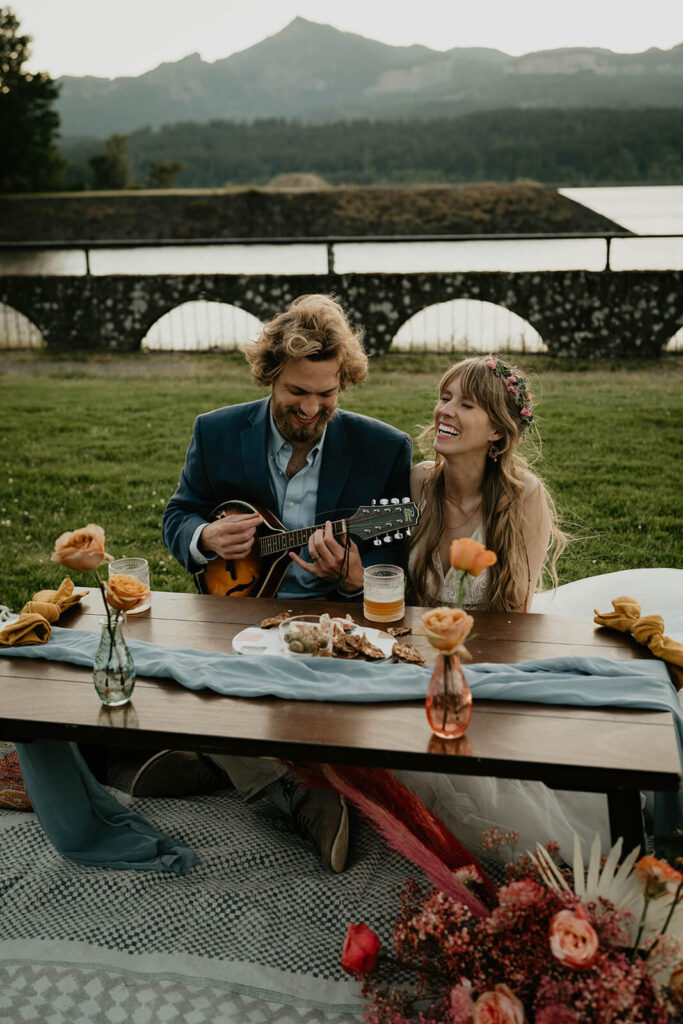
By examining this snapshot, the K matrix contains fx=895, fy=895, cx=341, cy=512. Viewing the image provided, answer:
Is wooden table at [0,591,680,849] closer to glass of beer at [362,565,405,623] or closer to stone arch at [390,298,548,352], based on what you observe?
glass of beer at [362,565,405,623]

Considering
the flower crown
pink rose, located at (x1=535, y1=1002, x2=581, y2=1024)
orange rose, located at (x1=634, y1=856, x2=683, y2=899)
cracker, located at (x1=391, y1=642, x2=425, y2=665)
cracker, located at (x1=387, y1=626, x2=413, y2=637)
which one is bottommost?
pink rose, located at (x1=535, y1=1002, x2=581, y2=1024)

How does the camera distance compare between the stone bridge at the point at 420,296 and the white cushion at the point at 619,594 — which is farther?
the stone bridge at the point at 420,296

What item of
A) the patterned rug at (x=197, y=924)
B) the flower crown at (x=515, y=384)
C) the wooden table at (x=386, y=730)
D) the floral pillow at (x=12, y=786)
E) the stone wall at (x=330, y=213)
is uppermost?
the stone wall at (x=330, y=213)

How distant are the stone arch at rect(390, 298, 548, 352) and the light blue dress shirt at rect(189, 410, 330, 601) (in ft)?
22.2

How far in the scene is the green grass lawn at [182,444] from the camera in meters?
5.92

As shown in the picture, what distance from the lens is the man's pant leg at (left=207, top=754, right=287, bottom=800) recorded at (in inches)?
129

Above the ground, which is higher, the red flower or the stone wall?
the stone wall

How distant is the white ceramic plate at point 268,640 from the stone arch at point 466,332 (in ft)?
25.7

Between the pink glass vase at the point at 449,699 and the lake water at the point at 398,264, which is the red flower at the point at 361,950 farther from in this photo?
the lake water at the point at 398,264

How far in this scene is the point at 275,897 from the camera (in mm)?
3012

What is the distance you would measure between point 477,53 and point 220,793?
124251mm

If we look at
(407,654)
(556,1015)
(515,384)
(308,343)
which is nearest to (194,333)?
(308,343)

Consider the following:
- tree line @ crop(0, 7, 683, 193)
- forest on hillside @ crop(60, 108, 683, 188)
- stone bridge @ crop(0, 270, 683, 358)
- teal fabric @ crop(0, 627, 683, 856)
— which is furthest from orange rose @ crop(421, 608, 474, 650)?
tree line @ crop(0, 7, 683, 193)

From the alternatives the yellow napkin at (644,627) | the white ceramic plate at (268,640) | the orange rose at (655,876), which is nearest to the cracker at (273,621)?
the white ceramic plate at (268,640)
